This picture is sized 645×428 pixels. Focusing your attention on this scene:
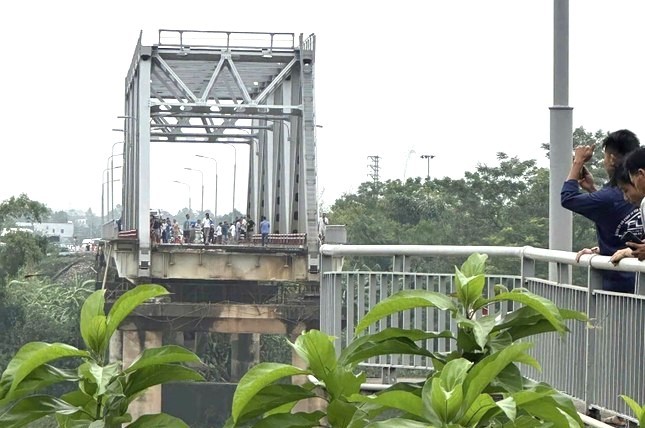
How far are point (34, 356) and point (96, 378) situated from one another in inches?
4.1

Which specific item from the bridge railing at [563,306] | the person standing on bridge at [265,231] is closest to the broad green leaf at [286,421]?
the bridge railing at [563,306]

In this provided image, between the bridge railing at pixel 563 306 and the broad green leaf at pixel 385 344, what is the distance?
288cm

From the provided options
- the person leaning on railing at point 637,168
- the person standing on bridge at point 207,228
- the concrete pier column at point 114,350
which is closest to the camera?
the concrete pier column at point 114,350

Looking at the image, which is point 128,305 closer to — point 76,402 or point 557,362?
point 76,402

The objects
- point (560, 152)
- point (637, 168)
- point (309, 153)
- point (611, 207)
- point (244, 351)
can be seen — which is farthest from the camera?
point (244, 351)

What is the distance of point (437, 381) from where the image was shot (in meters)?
1.99

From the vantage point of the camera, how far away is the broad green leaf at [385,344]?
90.7 inches

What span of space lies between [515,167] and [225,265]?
29234mm

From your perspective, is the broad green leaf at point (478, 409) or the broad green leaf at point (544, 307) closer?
the broad green leaf at point (478, 409)

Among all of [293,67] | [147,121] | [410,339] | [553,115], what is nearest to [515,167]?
[293,67]

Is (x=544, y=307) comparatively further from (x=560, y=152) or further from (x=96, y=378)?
(x=560, y=152)

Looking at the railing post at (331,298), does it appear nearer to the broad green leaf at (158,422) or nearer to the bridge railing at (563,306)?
the bridge railing at (563,306)

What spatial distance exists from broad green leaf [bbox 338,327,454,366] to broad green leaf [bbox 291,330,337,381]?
0.27 feet

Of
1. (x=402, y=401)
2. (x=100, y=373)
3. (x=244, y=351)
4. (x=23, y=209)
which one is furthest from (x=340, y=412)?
(x=23, y=209)
